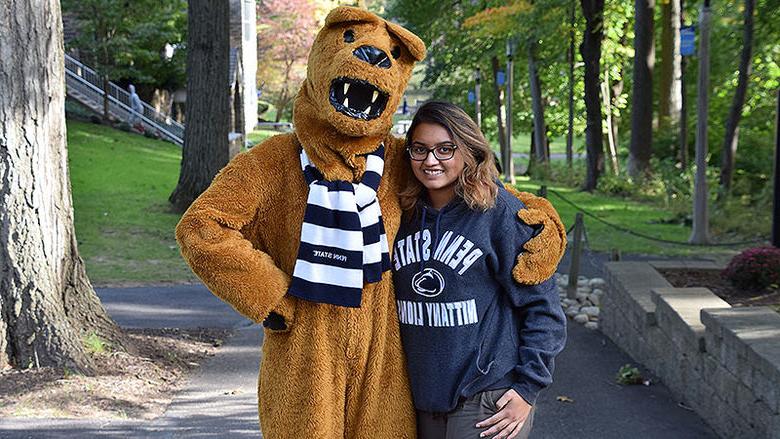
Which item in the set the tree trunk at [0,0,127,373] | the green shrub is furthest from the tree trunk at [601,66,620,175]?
the tree trunk at [0,0,127,373]

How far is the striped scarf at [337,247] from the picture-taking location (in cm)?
341

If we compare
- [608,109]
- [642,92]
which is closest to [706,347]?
[642,92]

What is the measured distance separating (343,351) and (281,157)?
664 mm

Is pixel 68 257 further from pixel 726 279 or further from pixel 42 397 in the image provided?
pixel 726 279

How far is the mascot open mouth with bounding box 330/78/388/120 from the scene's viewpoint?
3.50 meters

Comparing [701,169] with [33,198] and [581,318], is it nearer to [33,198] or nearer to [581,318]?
[581,318]

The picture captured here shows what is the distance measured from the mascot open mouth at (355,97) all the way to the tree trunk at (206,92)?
13.6m

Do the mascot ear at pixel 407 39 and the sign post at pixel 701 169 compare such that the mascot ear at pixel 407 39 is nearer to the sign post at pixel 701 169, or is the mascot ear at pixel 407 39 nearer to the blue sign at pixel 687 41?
the sign post at pixel 701 169

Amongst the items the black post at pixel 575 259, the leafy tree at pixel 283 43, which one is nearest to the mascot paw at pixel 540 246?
the black post at pixel 575 259

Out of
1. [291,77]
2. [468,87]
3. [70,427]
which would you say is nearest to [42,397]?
[70,427]

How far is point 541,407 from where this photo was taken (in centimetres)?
723

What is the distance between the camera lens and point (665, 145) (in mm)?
29906

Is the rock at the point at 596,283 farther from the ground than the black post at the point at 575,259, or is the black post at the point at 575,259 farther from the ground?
the black post at the point at 575,259

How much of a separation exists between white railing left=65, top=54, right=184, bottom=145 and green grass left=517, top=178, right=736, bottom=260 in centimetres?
1471
